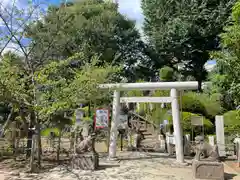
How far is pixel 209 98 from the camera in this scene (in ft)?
47.2

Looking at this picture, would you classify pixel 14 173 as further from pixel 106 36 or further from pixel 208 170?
pixel 106 36

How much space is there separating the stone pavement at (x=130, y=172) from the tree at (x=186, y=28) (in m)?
12.0

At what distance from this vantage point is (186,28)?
683 inches

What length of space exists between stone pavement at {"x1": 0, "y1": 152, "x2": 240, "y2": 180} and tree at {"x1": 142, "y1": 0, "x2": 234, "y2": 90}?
39.2ft

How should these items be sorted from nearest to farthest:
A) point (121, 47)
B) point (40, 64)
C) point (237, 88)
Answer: point (237, 88), point (40, 64), point (121, 47)

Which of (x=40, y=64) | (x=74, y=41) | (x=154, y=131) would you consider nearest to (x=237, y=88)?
(x=40, y=64)

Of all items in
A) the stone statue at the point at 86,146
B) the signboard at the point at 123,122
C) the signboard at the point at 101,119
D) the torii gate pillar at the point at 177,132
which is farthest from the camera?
the signboard at the point at 123,122

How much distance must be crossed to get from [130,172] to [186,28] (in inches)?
529

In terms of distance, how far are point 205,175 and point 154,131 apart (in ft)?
26.5

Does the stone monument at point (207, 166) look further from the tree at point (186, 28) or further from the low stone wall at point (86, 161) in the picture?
the tree at point (186, 28)

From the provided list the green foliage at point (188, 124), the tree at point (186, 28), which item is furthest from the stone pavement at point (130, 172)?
the tree at point (186, 28)

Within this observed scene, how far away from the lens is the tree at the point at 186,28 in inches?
677

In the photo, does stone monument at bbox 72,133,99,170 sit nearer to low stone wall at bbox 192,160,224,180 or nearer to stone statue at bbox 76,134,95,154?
stone statue at bbox 76,134,95,154

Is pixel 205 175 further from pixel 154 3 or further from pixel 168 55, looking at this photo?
pixel 154 3
